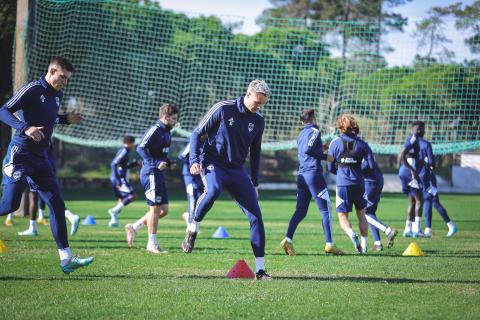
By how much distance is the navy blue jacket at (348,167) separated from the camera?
37.0ft

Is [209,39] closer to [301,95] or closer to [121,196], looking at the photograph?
[301,95]

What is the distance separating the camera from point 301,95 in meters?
24.3

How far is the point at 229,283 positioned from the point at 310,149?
372 centimetres

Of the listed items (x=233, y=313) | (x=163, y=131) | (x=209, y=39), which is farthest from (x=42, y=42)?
(x=233, y=313)

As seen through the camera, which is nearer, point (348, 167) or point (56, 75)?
point (56, 75)

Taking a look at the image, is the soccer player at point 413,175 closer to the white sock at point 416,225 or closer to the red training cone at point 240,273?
the white sock at point 416,225

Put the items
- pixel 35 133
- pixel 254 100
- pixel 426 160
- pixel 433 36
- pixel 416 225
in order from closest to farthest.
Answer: pixel 35 133, pixel 254 100, pixel 426 160, pixel 416 225, pixel 433 36

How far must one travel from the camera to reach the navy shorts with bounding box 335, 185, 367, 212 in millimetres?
11320

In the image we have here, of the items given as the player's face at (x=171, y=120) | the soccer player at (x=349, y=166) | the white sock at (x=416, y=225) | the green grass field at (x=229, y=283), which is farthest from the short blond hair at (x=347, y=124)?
the white sock at (x=416, y=225)

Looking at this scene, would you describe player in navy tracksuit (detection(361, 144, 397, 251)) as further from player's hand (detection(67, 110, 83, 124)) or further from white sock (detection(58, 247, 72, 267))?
white sock (detection(58, 247, 72, 267))

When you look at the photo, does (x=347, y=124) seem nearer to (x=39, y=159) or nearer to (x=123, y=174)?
(x=39, y=159)

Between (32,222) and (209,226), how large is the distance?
488 cm

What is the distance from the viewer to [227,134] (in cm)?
840

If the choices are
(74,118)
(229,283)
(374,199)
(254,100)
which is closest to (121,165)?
(374,199)
